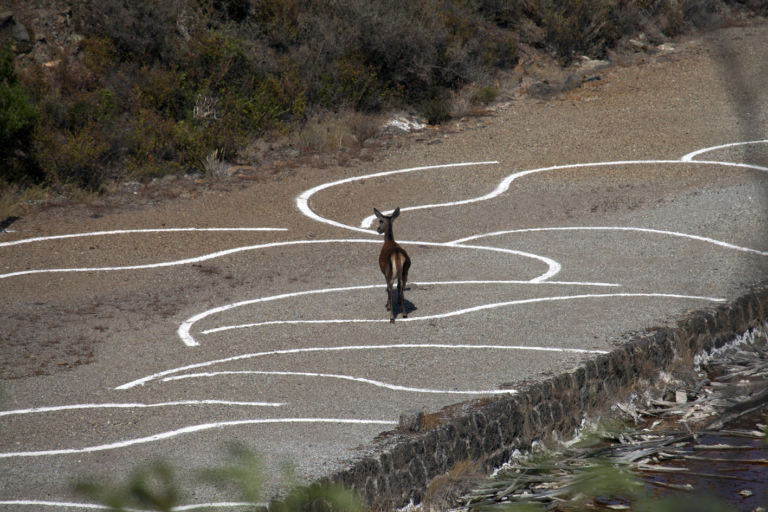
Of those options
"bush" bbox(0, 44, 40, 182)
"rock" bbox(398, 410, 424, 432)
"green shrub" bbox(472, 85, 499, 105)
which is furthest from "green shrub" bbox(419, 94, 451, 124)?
"rock" bbox(398, 410, 424, 432)

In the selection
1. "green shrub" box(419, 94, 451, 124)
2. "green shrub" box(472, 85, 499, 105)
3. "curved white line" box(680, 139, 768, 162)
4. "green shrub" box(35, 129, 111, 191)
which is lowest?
"green shrub" box(35, 129, 111, 191)

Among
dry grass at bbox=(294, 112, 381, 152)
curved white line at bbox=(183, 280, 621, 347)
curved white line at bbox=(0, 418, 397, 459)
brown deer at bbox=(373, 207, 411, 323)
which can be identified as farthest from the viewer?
dry grass at bbox=(294, 112, 381, 152)

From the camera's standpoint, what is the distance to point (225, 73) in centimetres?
2059

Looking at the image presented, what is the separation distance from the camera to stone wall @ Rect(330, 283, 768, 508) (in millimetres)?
6598

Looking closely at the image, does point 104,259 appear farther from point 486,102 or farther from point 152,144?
point 486,102

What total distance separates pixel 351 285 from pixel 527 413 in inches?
181

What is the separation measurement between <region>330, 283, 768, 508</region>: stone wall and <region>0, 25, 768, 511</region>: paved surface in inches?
9.7

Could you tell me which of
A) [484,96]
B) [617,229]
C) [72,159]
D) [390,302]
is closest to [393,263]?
[390,302]

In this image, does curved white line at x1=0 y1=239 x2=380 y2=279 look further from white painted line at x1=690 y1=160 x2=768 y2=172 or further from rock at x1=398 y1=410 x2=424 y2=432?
white painted line at x1=690 y1=160 x2=768 y2=172

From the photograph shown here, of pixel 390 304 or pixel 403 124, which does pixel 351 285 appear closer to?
pixel 390 304

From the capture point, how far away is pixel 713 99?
22312 millimetres

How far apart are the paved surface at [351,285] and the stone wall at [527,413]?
0.25m

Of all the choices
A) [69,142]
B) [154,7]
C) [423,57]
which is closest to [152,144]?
[69,142]

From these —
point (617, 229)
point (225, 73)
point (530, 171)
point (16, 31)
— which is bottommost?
point (617, 229)
